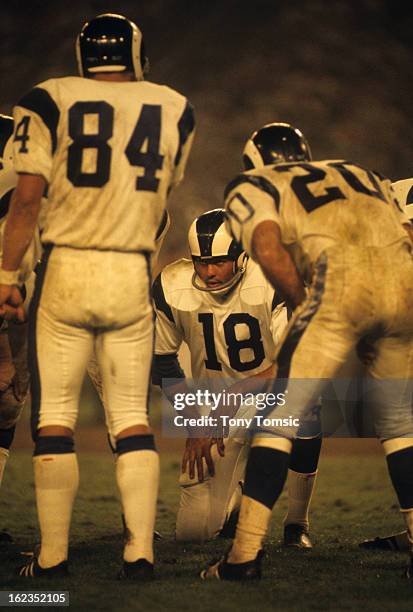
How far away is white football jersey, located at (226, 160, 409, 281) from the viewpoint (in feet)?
10.2

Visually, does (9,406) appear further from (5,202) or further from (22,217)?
(22,217)

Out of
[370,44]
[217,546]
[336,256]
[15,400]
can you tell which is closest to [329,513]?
[217,546]

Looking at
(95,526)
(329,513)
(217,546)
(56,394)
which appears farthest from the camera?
(329,513)

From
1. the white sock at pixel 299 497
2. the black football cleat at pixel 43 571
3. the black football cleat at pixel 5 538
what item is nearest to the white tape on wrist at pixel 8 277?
the black football cleat at pixel 43 571

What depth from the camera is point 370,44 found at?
32.9 ft

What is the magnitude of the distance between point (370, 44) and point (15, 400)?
7.23 metres

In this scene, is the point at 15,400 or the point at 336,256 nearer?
the point at 336,256

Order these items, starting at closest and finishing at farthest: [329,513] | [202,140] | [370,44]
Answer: [329,513]
[370,44]
[202,140]

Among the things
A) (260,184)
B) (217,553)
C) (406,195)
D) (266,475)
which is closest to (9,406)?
(217,553)

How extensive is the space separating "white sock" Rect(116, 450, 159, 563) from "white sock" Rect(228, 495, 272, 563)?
28cm

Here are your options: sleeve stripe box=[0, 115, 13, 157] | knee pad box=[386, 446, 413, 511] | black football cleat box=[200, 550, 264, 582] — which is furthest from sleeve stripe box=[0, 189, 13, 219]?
knee pad box=[386, 446, 413, 511]

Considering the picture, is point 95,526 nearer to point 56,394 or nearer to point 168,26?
point 56,394

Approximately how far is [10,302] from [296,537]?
5.33 ft

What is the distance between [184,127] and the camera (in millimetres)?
3258
